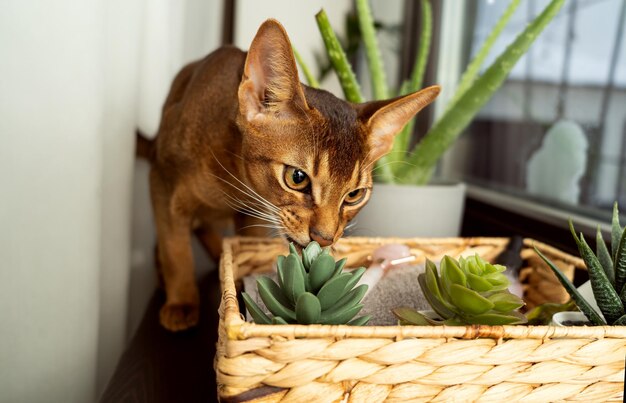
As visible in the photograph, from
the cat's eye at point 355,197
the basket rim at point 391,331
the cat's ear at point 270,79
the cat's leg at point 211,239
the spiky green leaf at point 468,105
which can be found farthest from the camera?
the cat's leg at point 211,239

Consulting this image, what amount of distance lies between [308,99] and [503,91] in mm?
876

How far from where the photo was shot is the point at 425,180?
44.4 inches

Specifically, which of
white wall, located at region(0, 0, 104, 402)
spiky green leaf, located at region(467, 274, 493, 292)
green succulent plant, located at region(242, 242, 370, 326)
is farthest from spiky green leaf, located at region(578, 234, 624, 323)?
white wall, located at region(0, 0, 104, 402)

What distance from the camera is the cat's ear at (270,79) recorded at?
2.21 ft

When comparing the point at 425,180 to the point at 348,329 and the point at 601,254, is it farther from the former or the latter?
the point at 348,329

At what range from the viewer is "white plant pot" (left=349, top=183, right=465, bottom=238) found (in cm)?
103

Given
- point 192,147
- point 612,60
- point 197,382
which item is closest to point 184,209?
point 192,147

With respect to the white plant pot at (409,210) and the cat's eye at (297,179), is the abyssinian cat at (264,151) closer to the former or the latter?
the cat's eye at (297,179)

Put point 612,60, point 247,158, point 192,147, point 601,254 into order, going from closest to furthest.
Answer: point 601,254 → point 247,158 → point 192,147 → point 612,60

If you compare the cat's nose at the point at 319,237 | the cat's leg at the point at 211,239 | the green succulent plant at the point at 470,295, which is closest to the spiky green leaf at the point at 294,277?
the green succulent plant at the point at 470,295

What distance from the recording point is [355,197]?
2.67 feet

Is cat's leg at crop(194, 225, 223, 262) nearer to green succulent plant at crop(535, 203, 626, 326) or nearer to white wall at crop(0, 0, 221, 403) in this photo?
white wall at crop(0, 0, 221, 403)

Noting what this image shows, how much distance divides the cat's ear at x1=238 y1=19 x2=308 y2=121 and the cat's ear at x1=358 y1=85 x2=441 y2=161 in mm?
114

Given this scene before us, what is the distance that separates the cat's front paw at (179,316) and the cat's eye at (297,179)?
34cm
